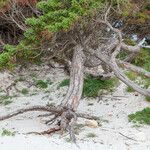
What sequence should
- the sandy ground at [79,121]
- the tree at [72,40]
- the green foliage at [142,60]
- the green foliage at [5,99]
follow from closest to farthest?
1. the sandy ground at [79,121]
2. the tree at [72,40]
3. the green foliage at [5,99]
4. the green foliage at [142,60]

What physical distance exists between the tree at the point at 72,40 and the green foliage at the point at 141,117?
1.36 ft

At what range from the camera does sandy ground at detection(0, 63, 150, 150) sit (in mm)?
9023

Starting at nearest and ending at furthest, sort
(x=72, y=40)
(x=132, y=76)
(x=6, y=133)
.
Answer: (x=6, y=133), (x=72, y=40), (x=132, y=76)

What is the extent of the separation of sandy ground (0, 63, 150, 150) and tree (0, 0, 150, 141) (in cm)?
33

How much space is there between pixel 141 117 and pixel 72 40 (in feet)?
7.86

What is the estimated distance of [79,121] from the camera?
10594 mm

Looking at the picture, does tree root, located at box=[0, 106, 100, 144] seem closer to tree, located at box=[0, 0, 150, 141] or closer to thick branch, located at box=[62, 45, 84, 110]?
tree, located at box=[0, 0, 150, 141]

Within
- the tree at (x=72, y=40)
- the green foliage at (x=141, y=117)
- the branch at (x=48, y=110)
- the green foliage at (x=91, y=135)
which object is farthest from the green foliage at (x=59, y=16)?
the green foliage at (x=141, y=117)

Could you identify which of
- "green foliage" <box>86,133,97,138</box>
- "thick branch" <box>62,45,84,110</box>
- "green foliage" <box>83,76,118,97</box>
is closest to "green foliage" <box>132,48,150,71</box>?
"green foliage" <box>83,76,118,97</box>

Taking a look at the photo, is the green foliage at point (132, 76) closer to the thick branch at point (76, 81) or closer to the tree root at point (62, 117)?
the thick branch at point (76, 81)

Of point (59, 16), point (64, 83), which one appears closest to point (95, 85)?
point (64, 83)

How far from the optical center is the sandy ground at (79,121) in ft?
29.6

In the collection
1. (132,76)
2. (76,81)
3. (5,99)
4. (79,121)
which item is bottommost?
(5,99)

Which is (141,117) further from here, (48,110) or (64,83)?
(64,83)
